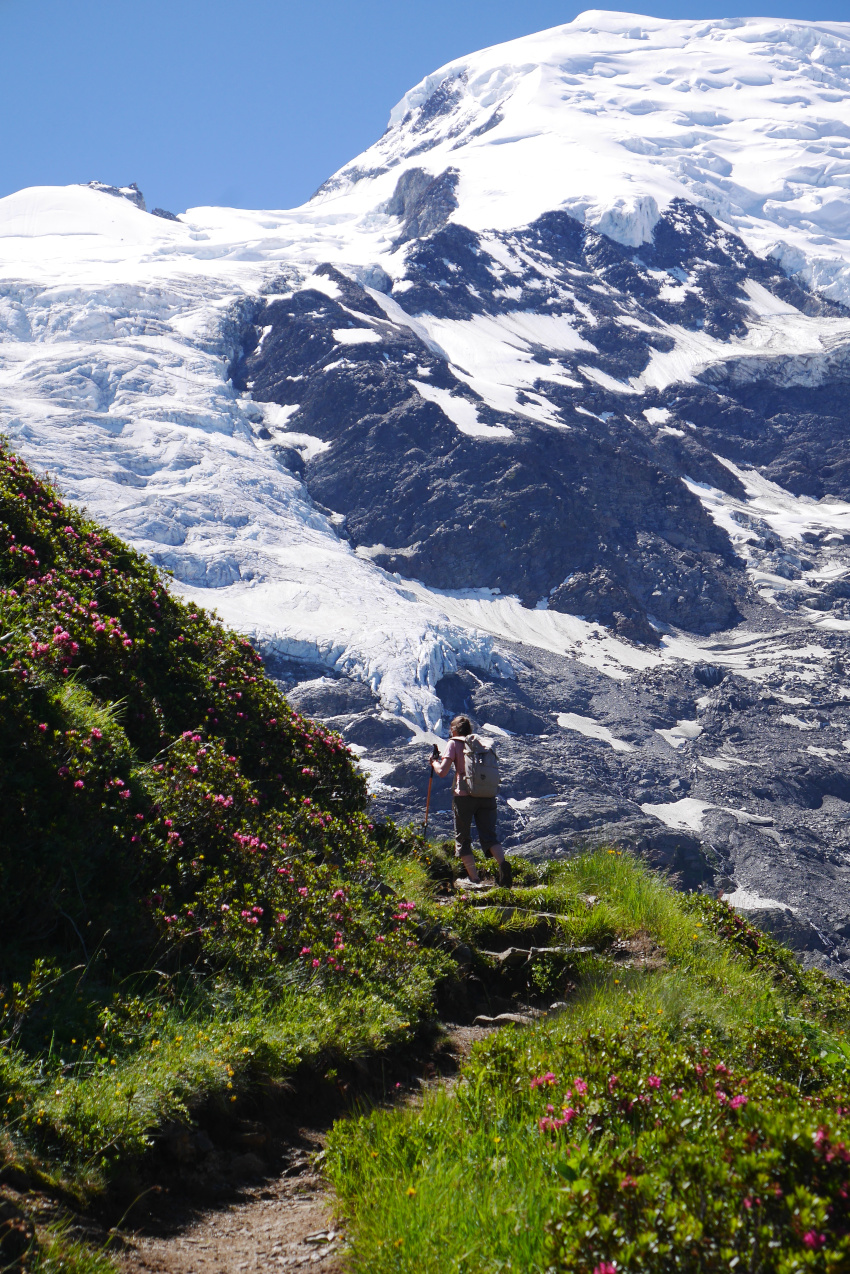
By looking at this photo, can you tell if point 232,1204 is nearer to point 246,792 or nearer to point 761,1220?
point 761,1220

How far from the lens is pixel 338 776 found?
9211mm

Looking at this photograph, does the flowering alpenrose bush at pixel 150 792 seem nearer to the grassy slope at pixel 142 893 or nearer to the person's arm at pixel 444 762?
the grassy slope at pixel 142 893

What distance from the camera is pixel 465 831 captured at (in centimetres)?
1005

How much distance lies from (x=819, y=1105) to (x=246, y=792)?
480 cm

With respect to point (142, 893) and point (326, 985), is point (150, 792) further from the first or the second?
point (326, 985)

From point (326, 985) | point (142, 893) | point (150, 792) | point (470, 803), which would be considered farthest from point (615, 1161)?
point (470, 803)

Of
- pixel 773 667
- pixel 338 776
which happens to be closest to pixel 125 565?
pixel 338 776

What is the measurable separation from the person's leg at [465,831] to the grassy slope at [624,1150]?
325 centimetres

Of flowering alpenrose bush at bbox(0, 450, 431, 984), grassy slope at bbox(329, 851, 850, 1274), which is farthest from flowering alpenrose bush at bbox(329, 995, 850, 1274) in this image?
flowering alpenrose bush at bbox(0, 450, 431, 984)

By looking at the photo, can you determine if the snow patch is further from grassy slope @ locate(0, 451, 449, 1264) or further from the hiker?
grassy slope @ locate(0, 451, 449, 1264)

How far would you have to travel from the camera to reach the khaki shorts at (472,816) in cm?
985

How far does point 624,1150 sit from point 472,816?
7.13m

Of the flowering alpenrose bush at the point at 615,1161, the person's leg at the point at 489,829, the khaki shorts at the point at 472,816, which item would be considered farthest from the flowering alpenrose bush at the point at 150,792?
the flowering alpenrose bush at the point at 615,1161

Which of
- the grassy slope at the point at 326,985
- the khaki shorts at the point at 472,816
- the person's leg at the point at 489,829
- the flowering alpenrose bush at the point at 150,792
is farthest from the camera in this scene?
the khaki shorts at the point at 472,816
